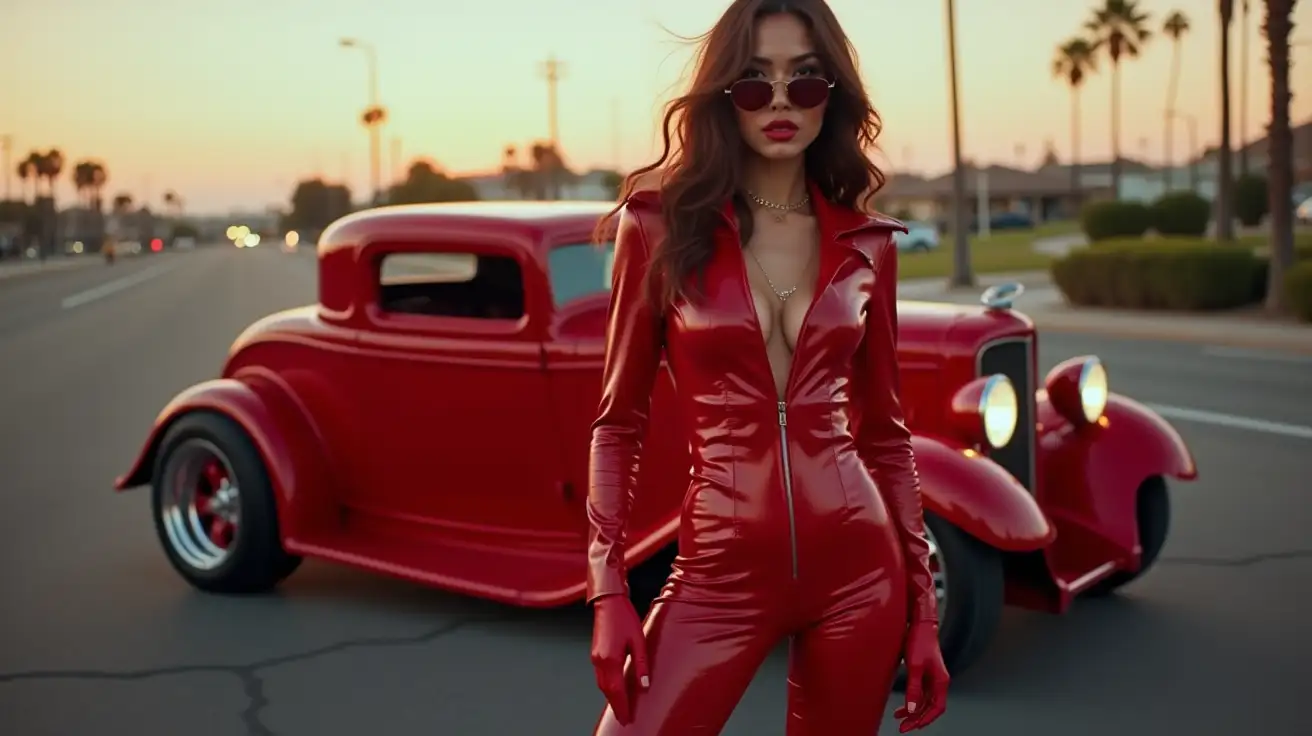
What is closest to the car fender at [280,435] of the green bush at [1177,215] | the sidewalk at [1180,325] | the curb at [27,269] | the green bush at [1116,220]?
the sidewalk at [1180,325]

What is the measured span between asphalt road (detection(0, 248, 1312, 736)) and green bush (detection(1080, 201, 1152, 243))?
1402 inches

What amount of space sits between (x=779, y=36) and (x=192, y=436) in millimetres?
4547

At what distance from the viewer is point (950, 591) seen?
16.0ft

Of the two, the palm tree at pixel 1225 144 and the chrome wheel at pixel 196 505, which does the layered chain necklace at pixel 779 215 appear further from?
the palm tree at pixel 1225 144

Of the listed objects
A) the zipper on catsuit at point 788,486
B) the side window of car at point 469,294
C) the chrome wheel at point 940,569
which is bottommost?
the chrome wheel at point 940,569

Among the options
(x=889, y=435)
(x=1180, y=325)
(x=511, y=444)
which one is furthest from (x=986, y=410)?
(x=1180, y=325)

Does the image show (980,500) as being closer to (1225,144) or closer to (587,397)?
(587,397)

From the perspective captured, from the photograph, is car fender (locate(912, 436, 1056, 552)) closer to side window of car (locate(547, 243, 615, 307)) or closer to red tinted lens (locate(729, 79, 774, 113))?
side window of car (locate(547, 243, 615, 307))

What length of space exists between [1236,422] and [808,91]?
9.32m

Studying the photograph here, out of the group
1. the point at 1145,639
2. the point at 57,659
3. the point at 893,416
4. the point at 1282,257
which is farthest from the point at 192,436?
the point at 1282,257

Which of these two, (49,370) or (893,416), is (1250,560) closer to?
(893,416)

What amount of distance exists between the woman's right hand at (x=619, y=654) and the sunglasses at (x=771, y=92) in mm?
844

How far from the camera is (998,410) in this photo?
5.45 meters

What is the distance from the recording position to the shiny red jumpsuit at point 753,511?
95.5 inches
